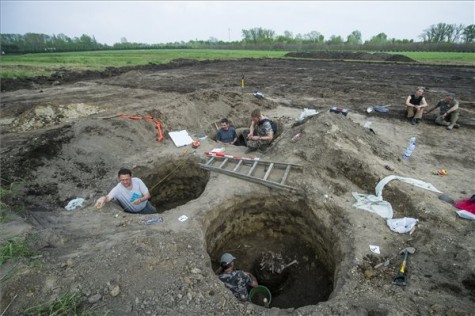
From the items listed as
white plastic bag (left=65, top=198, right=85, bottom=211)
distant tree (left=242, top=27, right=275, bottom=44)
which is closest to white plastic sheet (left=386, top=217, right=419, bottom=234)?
white plastic bag (left=65, top=198, right=85, bottom=211)

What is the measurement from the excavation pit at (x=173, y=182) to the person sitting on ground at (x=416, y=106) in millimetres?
9604

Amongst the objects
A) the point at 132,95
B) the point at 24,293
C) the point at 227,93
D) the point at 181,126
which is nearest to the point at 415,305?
the point at 24,293

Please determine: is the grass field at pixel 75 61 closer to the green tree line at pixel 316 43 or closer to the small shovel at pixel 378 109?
the green tree line at pixel 316 43

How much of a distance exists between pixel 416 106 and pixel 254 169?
28.2ft

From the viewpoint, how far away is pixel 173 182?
8461mm

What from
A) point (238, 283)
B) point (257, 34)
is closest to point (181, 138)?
point (238, 283)

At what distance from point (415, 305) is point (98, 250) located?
4.81m

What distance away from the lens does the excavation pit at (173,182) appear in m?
8.03

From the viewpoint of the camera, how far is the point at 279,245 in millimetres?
6668

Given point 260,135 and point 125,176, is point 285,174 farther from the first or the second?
point 125,176

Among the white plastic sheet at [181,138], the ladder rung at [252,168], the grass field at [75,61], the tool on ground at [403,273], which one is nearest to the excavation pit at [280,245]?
the ladder rung at [252,168]

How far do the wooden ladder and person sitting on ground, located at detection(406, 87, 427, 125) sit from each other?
784cm

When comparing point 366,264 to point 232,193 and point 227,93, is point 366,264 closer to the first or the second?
point 232,193

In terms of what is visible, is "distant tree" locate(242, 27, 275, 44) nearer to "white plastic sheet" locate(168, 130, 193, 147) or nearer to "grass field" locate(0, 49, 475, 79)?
"grass field" locate(0, 49, 475, 79)
